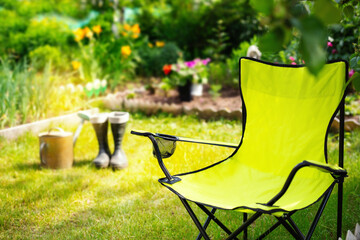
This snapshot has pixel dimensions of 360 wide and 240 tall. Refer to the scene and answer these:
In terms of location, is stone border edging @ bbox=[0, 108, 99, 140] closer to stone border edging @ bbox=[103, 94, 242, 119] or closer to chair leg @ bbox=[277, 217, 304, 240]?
stone border edging @ bbox=[103, 94, 242, 119]

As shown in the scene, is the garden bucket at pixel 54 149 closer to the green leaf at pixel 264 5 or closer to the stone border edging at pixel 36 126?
the stone border edging at pixel 36 126

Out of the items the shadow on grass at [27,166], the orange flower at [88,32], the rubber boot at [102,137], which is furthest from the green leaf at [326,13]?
the orange flower at [88,32]

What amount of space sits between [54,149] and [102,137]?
0.36 meters

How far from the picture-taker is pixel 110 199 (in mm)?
2416

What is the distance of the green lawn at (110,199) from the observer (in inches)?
79.7

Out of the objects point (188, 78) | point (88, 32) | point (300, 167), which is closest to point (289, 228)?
point (300, 167)

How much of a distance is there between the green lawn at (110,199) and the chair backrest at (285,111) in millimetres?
417

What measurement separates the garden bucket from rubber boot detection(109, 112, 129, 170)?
36cm

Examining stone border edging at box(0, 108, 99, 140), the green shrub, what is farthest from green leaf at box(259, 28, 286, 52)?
the green shrub

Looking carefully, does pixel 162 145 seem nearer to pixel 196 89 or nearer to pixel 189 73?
pixel 189 73

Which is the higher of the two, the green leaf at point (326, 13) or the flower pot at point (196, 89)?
the green leaf at point (326, 13)

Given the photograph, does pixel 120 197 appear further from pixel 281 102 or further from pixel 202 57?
pixel 202 57

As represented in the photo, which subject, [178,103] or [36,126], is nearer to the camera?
[36,126]

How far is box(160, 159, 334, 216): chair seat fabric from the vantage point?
4.92 feet
